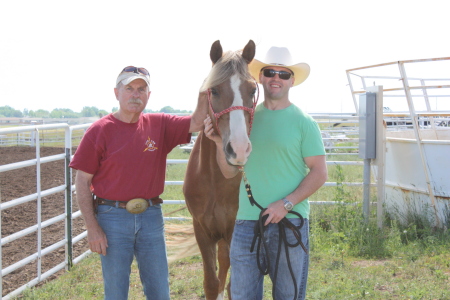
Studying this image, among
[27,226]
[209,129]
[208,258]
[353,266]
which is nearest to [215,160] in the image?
[209,129]

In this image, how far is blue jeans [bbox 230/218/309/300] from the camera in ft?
8.23

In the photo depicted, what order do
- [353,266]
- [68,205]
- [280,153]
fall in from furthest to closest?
[68,205], [353,266], [280,153]

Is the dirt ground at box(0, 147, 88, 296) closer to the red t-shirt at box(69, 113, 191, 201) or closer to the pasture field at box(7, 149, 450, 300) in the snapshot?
the pasture field at box(7, 149, 450, 300)

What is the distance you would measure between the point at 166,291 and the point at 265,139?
3.92 ft

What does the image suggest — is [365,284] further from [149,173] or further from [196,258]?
[149,173]

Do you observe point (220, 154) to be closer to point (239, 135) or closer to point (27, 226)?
point (239, 135)

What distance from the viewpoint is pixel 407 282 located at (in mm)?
4402

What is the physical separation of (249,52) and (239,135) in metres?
0.74

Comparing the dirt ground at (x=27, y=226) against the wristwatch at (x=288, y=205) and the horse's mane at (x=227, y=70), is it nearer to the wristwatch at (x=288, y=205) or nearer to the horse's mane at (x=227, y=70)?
the horse's mane at (x=227, y=70)

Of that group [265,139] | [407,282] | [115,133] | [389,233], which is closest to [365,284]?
[407,282]

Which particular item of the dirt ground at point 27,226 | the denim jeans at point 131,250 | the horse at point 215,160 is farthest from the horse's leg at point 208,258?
the dirt ground at point 27,226

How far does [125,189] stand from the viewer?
2.83 metres

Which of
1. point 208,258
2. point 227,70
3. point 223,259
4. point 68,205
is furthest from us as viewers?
point 68,205

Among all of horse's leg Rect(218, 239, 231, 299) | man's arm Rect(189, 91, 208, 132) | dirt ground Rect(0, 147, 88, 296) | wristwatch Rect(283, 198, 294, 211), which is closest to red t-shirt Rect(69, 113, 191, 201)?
man's arm Rect(189, 91, 208, 132)
